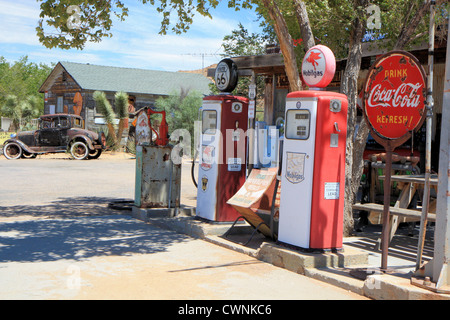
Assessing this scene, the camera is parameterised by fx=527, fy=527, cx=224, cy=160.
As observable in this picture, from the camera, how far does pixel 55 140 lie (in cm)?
2327

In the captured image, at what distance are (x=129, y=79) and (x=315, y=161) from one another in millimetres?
32558

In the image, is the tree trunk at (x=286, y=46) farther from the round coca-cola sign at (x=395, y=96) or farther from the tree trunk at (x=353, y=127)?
the round coca-cola sign at (x=395, y=96)

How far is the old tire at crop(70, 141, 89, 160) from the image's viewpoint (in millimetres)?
22844

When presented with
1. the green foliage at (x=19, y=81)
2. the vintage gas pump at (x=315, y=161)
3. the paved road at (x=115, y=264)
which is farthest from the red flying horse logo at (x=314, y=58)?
the green foliage at (x=19, y=81)

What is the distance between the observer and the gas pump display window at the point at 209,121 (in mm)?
8070

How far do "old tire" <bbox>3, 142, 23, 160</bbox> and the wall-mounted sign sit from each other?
1934 centimetres

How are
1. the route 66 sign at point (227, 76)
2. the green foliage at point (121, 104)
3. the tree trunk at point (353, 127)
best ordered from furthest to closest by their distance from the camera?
the green foliage at point (121, 104)
the route 66 sign at point (227, 76)
the tree trunk at point (353, 127)

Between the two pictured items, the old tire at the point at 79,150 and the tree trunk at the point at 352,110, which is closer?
the tree trunk at the point at 352,110

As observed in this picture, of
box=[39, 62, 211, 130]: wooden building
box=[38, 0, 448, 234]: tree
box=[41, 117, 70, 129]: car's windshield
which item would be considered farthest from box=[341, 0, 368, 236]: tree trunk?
box=[39, 62, 211, 130]: wooden building

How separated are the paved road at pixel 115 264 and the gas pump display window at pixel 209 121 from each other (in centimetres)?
167

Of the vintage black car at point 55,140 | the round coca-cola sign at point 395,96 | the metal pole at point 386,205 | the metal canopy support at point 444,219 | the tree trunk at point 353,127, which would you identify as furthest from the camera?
the vintage black car at point 55,140

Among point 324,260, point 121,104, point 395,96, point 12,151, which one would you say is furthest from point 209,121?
point 121,104

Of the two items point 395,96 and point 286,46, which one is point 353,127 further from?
point 395,96

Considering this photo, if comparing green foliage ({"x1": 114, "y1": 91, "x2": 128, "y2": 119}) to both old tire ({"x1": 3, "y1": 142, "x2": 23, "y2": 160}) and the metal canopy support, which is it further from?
the metal canopy support
